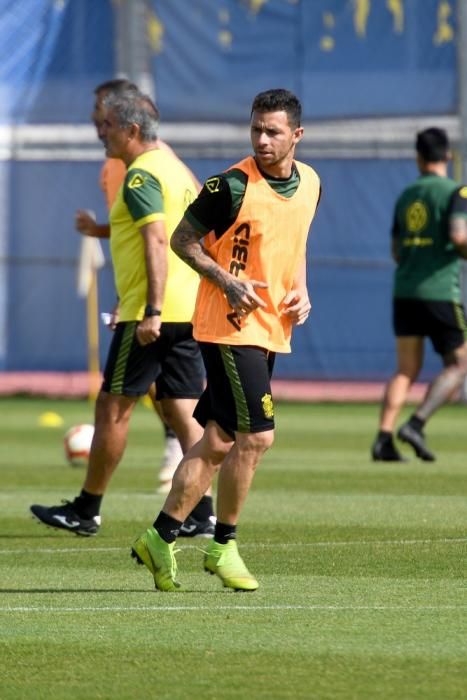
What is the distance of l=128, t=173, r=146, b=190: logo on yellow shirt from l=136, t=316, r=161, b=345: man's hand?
661 mm

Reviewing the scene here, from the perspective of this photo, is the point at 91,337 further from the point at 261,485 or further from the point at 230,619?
the point at 230,619

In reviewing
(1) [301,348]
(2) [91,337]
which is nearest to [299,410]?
(1) [301,348]

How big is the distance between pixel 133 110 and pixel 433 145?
549 cm

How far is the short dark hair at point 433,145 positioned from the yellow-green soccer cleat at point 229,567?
7593 mm

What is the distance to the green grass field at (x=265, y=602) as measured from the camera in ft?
18.9

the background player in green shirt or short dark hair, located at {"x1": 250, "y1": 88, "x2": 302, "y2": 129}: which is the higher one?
short dark hair, located at {"x1": 250, "y1": 88, "x2": 302, "y2": 129}

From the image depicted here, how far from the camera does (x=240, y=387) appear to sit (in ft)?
25.2

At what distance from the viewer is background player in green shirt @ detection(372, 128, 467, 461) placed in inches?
588

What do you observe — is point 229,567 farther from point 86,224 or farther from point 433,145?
point 433,145

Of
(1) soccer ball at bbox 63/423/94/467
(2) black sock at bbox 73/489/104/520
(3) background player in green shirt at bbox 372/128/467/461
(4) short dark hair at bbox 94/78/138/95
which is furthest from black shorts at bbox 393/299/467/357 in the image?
(2) black sock at bbox 73/489/104/520

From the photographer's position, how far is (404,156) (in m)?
25.6

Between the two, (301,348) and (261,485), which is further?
(301,348)

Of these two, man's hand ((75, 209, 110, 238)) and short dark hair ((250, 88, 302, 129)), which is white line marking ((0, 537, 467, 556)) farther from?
short dark hair ((250, 88, 302, 129))

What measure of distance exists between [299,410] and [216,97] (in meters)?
5.34
